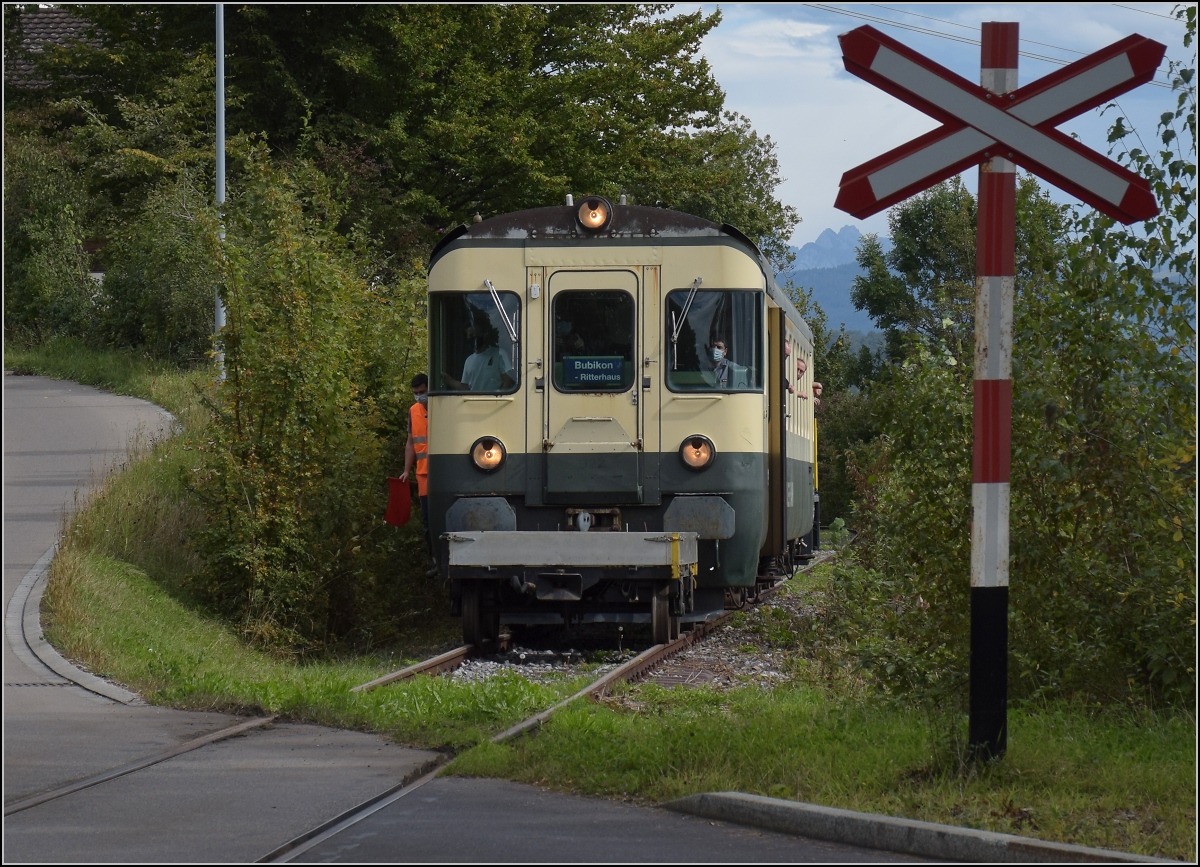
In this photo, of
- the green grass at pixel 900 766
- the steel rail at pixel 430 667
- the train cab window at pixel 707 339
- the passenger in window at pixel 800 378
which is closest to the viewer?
the green grass at pixel 900 766

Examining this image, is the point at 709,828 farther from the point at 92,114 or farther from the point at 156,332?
the point at 92,114

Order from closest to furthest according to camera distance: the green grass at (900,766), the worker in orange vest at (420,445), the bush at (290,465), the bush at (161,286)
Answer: the green grass at (900,766) < the bush at (290,465) < the worker in orange vest at (420,445) < the bush at (161,286)

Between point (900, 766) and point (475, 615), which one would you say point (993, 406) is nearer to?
point (900, 766)

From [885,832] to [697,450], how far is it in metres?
6.78

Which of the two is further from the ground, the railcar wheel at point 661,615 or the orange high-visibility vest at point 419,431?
the orange high-visibility vest at point 419,431

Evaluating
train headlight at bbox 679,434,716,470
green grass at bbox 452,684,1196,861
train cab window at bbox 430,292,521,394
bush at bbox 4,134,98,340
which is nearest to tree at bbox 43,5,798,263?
bush at bbox 4,134,98,340

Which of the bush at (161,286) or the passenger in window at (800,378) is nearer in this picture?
the passenger in window at (800,378)

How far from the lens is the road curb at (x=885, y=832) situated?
577 cm

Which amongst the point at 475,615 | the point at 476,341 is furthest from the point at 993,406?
the point at 475,615

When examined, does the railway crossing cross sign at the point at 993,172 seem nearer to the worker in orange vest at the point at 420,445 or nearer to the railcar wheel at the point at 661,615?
the railcar wheel at the point at 661,615

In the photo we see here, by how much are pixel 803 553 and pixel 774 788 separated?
14.3 m

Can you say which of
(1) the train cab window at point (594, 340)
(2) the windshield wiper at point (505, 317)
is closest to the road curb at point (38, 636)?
(2) the windshield wiper at point (505, 317)

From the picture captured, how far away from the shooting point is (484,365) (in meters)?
12.9

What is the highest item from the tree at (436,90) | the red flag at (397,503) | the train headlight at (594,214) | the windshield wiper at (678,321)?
the tree at (436,90)
